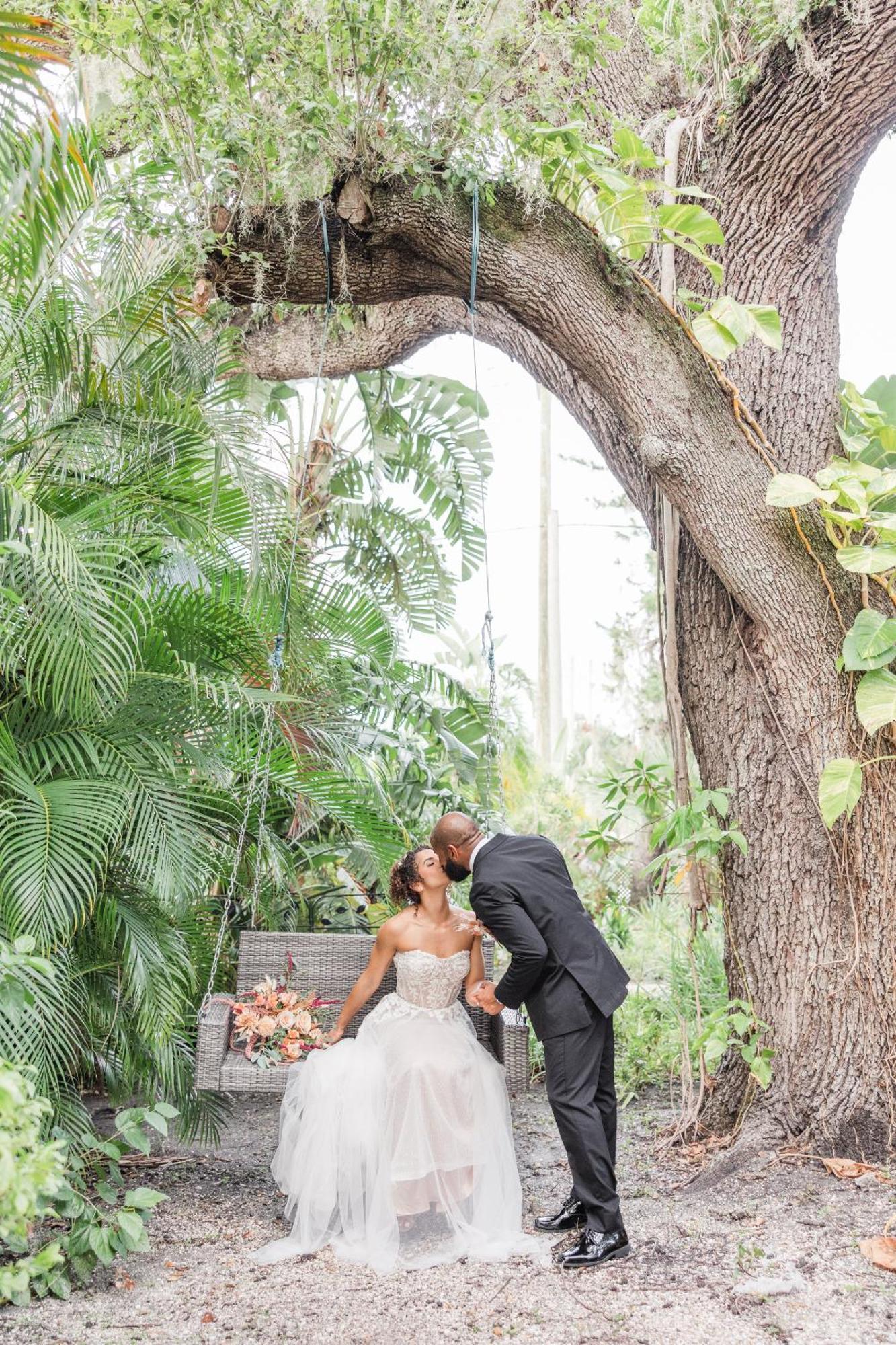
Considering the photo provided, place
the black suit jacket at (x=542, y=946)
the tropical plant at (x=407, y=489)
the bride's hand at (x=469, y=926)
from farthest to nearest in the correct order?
1. the tropical plant at (x=407, y=489)
2. the bride's hand at (x=469, y=926)
3. the black suit jacket at (x=542, y=946)

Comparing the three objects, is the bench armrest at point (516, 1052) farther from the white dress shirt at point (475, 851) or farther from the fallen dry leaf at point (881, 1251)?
the fallen dry leaf at point (881, 1251)

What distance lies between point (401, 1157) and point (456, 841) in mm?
1081

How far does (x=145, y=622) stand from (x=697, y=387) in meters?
2.39

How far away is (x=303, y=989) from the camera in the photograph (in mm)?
4477

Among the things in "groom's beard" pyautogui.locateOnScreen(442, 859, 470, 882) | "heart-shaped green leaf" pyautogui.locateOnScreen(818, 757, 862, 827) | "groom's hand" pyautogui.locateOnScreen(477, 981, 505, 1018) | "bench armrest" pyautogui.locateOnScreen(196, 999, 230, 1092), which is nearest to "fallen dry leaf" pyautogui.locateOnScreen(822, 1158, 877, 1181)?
"heart-shaped green leaf" pyautogui.locateOnScreen(818, 757, 862, 827)

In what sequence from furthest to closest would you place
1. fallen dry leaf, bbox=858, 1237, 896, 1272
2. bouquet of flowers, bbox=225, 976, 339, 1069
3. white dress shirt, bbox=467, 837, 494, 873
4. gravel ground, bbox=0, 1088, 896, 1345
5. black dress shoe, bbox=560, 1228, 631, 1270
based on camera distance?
bouquet of flowers, bbox=225, 976, 339, 1069
white dress shirt, bbox=467, 837, 494, 873
black dress shoe, bbox=560, 1228, 631, 1270
fallen dry leaf, bbox=858, 1237, 896, 1272
gravel ground, bbox=0, 1088, 896, 1345

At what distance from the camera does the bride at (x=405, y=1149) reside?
3713mm

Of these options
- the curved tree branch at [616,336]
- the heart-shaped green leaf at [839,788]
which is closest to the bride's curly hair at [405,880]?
the heart-shaped green leaf at [839,788]

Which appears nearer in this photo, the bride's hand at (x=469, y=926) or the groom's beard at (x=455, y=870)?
the groom's beard at (x=455, y=870)

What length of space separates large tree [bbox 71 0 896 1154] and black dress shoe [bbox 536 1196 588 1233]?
0.89 meters

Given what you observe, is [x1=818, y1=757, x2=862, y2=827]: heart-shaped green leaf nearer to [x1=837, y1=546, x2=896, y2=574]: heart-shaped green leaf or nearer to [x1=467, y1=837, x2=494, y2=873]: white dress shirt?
[x1=837, y1=546, x2=896, y2=574]: heart-shaped green leaf

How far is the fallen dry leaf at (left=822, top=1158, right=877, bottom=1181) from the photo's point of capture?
3.98m

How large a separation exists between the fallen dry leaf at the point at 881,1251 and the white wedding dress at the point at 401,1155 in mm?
1038

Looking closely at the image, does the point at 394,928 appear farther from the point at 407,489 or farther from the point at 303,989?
→ the point at 407,489
